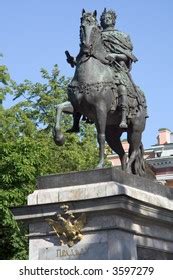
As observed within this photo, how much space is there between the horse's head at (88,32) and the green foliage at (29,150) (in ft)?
32.5

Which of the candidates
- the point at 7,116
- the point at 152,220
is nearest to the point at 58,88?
the point at 7,116

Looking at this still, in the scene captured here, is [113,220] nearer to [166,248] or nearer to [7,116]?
[166,248]

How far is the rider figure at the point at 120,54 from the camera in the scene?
12.7 meters

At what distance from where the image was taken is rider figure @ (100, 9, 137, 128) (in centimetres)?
1270

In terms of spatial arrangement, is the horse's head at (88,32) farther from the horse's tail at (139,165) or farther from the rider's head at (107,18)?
the horse's tail at (139,165)

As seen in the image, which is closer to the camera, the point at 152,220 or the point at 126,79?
the point at 152,220

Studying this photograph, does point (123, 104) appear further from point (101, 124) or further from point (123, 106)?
point (101, 124)

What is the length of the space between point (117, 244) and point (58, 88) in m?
24.5

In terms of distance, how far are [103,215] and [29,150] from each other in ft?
51.5

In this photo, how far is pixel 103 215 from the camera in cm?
1123

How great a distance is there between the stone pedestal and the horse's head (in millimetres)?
2303

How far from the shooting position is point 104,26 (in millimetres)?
13852

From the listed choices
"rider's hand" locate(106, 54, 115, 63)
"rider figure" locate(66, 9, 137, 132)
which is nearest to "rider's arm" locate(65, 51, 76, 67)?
"rider figure" locate(66, 9, 137, 132)

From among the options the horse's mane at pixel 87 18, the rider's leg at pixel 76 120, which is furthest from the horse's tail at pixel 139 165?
the horse's mane at pixel 87 18
